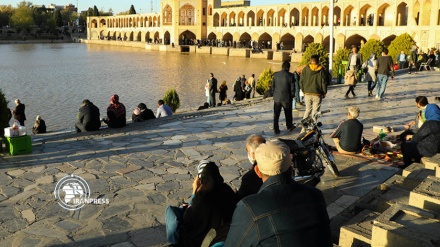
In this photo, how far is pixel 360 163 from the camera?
520cm

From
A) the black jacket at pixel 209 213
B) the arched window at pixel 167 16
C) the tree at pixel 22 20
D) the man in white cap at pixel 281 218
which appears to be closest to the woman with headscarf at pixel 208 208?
the black jacket at pixel 209 213

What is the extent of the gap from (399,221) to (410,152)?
234 centimetres

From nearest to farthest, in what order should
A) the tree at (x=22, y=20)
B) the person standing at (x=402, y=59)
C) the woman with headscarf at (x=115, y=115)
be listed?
the woman with headscarf at (x=115, y=115) < the person standing at (x=402, y=59) < the tree at (x=22, y=20)

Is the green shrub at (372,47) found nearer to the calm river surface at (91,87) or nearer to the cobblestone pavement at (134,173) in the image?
the calm river surface at (91,87)

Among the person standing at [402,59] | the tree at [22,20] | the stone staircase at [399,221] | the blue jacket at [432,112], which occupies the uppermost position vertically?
the tree at [22,20]

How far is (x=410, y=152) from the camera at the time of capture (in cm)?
479

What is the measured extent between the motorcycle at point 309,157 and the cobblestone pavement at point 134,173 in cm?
26

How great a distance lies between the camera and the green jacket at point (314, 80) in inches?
265

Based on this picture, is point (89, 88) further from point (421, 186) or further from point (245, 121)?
point (421, 186)

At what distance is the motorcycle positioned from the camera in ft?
12.5

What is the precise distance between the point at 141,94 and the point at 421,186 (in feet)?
45.0

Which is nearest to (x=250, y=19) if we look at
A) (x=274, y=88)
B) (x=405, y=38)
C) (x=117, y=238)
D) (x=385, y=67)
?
(x=405, y=38)

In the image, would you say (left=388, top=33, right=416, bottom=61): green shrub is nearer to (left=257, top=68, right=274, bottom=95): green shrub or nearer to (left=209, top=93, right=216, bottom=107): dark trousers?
(left=257, top=68, right=274, bottom=95): green shrub

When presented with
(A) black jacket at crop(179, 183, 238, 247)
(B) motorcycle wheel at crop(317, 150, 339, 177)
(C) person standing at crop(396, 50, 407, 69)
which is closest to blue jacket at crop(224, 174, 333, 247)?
(A) black jacket at crop(179, 183, 238, 247)
